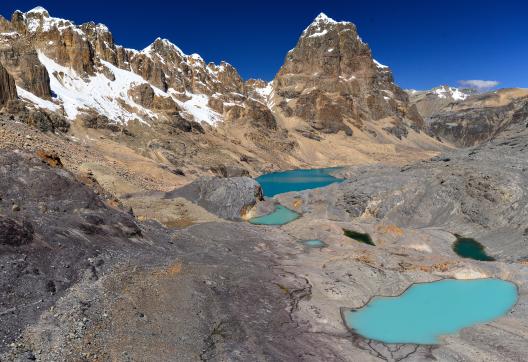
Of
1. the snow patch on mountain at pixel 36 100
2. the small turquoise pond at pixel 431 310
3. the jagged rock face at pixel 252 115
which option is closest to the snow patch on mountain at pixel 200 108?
the jagged rock face at pixel 252 115

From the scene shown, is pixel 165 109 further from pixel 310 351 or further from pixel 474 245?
pixel 310 351

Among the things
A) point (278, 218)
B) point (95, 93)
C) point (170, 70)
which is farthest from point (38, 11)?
point (278, 218)

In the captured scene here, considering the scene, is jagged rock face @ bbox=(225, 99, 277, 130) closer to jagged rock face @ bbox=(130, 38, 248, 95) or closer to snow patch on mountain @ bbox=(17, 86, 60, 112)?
jagged rock face @ bbox=(130, 38, 248, 95)

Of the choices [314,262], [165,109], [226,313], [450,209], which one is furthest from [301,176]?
[226,313]

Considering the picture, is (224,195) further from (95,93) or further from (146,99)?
(146,99)

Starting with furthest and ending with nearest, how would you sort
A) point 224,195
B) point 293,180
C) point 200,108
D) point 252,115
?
point 252,115
point 200,108
point 293,180
point 224,195

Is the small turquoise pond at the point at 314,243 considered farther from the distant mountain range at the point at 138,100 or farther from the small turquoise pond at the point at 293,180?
the distant mountain range at the point at 138,100
